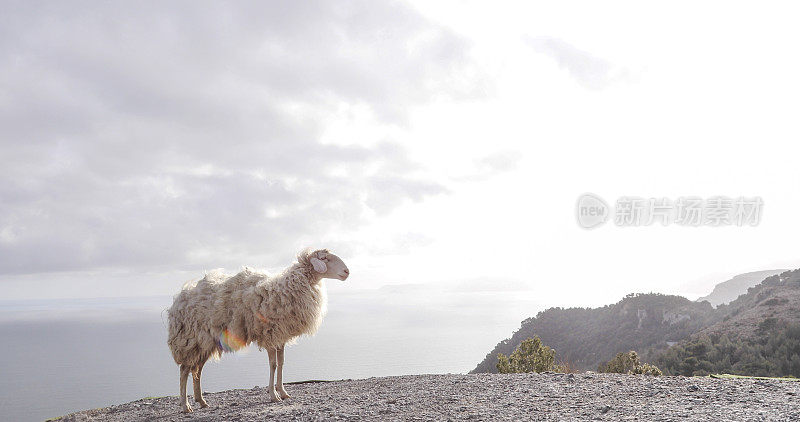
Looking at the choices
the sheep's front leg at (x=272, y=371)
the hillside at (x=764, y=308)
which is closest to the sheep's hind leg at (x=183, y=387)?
the sheep's front leg at (x=272, y=371)

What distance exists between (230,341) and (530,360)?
986 centimetres

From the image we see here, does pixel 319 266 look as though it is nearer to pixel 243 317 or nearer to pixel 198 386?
pixel 243 317

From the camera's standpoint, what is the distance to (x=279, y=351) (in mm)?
10172

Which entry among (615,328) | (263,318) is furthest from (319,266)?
(615,328)

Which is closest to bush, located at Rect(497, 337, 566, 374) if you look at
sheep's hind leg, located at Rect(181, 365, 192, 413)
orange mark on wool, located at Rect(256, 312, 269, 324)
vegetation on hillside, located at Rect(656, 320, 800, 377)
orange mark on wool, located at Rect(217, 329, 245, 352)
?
vegetation on hillside, located at Rect(656, 320, 800, 377)

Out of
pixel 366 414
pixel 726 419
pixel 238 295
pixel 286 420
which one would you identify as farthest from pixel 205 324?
pixel 726 419

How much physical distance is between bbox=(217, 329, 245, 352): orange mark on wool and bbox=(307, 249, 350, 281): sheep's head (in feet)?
6.84

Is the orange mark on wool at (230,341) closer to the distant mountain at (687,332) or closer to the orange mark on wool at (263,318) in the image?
the orange mark on wool at (263,318)

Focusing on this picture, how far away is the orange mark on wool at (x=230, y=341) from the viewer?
986cm

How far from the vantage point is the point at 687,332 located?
34.8 metres

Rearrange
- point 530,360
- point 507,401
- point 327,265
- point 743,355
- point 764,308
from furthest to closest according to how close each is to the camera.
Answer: point 764,308
point 743,355
point 530,360
point 327,265
point 507,401

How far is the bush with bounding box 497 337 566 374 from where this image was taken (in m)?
15.5

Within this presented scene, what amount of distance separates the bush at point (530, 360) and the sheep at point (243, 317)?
309 inches

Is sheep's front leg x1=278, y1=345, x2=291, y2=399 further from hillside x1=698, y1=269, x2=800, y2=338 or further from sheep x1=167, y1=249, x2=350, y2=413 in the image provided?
hillside x1=698, y1=269, x2=800, y2=338
